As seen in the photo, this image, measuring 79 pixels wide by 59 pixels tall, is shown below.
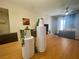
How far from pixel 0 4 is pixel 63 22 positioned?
5.58 metres

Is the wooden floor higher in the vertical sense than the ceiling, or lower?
lower

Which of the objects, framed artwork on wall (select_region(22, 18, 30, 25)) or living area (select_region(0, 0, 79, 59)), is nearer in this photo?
living area (select_region(0, 0, 79, 59))

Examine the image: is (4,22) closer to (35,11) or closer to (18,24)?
(18,24)

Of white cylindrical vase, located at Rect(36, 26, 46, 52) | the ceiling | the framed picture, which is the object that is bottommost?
white cylindrical vase, located at Rect(36, 26, 46, 52)

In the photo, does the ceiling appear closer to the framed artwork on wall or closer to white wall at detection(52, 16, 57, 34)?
the framed artwork on wall

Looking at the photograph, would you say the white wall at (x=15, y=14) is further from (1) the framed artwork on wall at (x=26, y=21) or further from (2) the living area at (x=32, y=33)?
(1) the framed artwork on wall at (x=26, y=21)

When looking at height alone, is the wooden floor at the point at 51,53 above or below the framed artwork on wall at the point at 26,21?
below

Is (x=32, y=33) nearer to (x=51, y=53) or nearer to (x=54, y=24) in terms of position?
(x=51, y=53)

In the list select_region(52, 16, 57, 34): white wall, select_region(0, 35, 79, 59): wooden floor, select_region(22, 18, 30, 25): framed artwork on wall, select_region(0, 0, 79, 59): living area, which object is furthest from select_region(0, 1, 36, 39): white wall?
select_region(52, 16, 57, 34): white wall

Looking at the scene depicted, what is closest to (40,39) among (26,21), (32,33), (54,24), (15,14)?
(32,33)

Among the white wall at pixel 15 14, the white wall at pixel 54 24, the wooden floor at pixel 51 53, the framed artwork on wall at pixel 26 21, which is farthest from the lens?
the white wall at pixel 54 24

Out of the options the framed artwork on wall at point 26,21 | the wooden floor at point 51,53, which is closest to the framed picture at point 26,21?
the framed artwork on wall at point 26,21

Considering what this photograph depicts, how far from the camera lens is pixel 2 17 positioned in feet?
7.89

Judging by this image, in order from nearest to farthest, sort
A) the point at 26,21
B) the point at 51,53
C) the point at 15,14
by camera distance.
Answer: the point at 51,53, the point at 15,14, the point at 26,21
